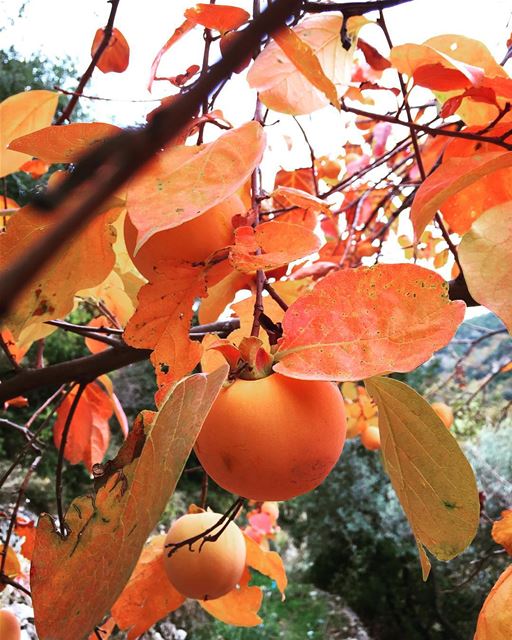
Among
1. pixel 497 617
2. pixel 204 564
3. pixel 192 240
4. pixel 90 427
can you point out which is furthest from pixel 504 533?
pixel 90 427

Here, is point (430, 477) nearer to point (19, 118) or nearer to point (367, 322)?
point (367, 322)

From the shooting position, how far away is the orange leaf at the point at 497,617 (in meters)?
0.35

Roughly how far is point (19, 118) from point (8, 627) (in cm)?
50

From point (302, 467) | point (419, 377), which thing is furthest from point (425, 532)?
point (419, 377)

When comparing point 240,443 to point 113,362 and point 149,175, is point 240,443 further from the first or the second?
point 113,362

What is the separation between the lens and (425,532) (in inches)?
11.6

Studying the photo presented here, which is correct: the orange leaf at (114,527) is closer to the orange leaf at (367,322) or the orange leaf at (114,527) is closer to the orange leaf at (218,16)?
the orange leaf at (367,322)

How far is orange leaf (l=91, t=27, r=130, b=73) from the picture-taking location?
0.69 m

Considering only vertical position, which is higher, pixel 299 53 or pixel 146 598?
pixel 299 53

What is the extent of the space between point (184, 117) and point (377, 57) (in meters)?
0.49

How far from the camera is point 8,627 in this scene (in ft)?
2.03

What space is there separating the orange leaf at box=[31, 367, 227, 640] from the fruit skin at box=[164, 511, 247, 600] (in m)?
0.22

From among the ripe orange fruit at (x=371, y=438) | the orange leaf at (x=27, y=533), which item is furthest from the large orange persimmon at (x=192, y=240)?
the ripe orange fruit at (x=371, y=438)

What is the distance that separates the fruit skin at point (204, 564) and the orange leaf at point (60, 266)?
0.74 feet
